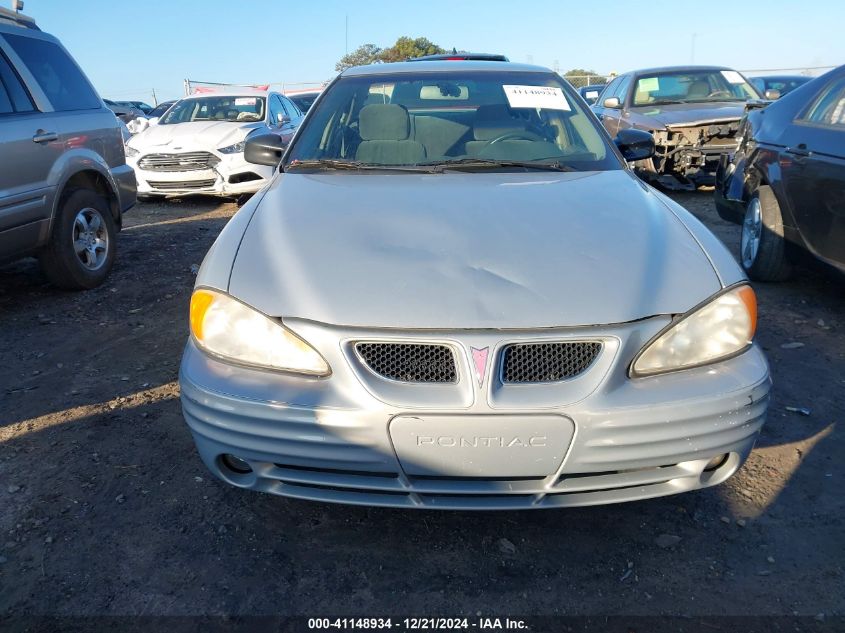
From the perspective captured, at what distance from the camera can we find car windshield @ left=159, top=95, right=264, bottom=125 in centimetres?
920

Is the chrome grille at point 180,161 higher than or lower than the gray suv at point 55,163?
lower

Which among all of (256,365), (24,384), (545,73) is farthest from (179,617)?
(545,73)

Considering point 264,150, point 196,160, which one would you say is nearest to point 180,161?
point 196,160

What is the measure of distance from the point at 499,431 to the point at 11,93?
4229mm

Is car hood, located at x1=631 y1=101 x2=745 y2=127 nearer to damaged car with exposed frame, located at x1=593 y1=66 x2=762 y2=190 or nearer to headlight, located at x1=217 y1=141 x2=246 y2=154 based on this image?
damaged car with exposed frame, located at x1=593 y1=66 x2=762 y2=190

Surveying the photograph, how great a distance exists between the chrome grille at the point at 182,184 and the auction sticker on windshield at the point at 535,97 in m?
5.67

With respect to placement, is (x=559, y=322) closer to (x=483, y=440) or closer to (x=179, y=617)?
(x=483, y=440)

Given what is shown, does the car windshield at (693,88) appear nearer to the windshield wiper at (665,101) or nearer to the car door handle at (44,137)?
the windshield wiper at (665,101)

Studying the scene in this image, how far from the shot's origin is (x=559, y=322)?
6.06 ft

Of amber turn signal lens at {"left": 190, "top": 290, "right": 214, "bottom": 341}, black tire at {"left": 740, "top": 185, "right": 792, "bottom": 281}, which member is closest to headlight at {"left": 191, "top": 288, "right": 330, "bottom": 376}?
amber turn signal lens at {"left": 190, "top": 290, "right": 214, "bottom": 341}

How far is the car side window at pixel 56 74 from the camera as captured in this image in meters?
4.57

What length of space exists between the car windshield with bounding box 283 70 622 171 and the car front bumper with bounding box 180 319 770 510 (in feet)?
4.53

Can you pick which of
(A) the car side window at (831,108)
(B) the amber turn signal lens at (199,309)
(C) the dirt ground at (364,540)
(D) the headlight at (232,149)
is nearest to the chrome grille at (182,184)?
(D) the headlight at (232,149)

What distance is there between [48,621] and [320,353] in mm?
1078
